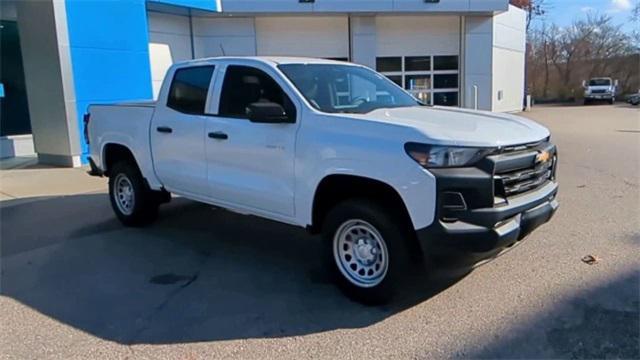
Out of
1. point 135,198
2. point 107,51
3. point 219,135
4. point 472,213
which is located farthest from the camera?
point 107,51

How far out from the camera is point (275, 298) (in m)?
4.23

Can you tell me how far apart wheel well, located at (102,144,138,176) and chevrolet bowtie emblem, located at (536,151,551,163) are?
4730 millimetres

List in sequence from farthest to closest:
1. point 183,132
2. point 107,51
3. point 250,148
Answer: point 107,51
point 183,132
point 250,148

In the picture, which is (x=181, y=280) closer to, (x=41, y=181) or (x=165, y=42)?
(x=41, y=181)

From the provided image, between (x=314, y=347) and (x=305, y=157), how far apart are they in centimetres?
154

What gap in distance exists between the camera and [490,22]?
22500 millimetres

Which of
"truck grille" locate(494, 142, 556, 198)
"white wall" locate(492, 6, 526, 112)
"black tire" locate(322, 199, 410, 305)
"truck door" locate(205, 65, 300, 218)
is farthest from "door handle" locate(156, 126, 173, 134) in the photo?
"white wall" locate(492, 6, 526, 112)

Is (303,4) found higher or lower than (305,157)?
higher

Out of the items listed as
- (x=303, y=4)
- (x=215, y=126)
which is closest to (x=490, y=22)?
(x=303, y=4)

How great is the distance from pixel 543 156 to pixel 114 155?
5.28 meters

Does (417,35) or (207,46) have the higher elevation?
(417,35)

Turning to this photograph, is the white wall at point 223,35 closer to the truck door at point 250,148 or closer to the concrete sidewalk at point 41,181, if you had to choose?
the concrete sidewalk at point 41,181

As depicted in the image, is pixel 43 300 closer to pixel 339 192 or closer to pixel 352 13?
pixel 339 192

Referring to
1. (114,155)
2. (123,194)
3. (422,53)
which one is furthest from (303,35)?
(123,194)
